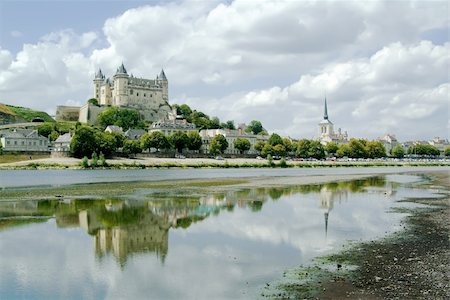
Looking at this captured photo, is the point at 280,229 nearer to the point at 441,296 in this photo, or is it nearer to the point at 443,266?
the point at 443,266

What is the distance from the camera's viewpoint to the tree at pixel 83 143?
9250 centimetres

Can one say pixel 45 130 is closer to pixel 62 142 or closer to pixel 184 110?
pixel 62 142

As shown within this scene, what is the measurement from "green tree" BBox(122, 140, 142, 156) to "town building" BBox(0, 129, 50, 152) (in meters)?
20.3

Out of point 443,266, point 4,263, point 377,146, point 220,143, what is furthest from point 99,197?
point 377,146

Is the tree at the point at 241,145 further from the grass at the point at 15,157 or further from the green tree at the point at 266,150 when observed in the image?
the grass at the point at 15,157

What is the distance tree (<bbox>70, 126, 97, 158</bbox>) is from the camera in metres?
92.5

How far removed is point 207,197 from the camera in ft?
121

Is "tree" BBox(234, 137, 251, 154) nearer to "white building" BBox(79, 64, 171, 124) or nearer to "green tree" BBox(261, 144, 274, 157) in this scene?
"green tree" BBox(261, 144, 274, 157)

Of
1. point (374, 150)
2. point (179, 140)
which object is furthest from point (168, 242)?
point (374, 150)

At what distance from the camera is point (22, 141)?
110 metres

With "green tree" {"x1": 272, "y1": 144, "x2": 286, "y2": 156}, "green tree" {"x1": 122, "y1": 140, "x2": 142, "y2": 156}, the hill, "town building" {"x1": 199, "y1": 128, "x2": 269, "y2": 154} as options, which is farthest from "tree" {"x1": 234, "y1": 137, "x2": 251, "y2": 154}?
the hill

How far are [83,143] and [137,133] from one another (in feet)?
123

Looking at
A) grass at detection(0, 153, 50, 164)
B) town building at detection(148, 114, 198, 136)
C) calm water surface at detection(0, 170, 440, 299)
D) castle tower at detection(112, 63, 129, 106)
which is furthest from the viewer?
castle tower at detection(112, 63, 129, 106)

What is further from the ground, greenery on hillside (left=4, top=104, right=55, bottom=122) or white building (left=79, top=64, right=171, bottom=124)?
white building (left=79, top=64, right=171, bottom=124)
